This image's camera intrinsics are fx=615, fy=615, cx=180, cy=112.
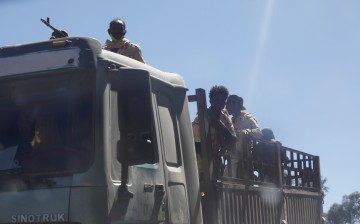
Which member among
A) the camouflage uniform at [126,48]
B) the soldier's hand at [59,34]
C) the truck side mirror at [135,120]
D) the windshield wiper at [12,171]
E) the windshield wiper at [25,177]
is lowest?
the windshield wiper at [25,177]

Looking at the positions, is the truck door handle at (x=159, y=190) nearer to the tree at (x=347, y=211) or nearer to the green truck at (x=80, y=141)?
the green truck at (x=80, y=141)

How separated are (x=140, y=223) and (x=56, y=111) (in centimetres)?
96

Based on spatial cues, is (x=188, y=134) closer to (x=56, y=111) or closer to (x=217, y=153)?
(x=217, y=153)

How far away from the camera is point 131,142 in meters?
3.95

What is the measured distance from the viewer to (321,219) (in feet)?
28.1

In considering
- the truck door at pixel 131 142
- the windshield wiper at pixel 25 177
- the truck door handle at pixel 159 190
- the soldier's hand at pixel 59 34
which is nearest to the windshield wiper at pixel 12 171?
the windshield wiper at pixel 25 177

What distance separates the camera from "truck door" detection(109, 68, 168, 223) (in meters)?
3.93

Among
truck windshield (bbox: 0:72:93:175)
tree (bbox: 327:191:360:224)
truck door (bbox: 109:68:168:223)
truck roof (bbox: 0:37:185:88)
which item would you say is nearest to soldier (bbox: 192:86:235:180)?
truck door (bbox: 109:68:168:223)


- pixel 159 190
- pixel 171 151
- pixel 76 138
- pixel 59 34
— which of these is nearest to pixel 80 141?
pixel 76 138

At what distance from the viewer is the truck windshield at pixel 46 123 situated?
3971 mm

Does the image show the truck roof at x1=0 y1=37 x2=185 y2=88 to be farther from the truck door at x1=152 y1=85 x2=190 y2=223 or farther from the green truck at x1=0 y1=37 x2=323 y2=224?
the truck door at x1=152 y1=85 x2=190 y2=223

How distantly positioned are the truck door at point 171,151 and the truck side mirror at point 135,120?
30.1 inches

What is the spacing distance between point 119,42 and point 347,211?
1339 inches

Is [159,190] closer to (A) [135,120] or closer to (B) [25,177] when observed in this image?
(A) [135,120]
